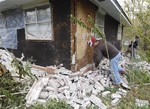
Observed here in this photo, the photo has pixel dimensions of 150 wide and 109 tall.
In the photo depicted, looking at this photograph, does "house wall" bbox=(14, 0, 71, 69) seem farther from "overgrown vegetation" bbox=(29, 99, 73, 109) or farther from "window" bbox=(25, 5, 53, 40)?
"overgrown vegetation" bbox=(29, 99, 73, 109)

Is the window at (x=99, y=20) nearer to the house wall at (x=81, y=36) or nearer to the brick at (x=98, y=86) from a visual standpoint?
the house wall at (x=81, y=36)

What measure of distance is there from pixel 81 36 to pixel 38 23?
1.66m

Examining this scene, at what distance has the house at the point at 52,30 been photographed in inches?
239

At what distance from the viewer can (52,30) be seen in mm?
6367

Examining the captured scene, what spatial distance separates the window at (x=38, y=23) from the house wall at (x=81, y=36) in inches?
37.6

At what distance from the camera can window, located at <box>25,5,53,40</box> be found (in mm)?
6496

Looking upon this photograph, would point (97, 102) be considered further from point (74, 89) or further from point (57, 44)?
point (57, 44)

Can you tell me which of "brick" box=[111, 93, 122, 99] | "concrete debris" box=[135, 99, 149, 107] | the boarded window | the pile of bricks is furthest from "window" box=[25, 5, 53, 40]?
"concrete debris" box=[135, 99, 149, 107]

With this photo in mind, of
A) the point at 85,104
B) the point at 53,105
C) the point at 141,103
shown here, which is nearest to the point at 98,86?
the point at 85,104

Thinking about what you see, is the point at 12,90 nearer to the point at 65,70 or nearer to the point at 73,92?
the point at 73,92

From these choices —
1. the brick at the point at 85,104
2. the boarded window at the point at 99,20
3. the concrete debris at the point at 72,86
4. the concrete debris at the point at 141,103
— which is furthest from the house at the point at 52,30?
the concrete debris at the point at 141,103

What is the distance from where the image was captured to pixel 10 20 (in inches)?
324

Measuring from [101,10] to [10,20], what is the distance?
13.1 ft

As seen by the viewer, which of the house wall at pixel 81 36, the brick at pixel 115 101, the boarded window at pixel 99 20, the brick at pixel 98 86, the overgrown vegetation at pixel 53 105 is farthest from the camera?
the boarded window at pixel 99 20
